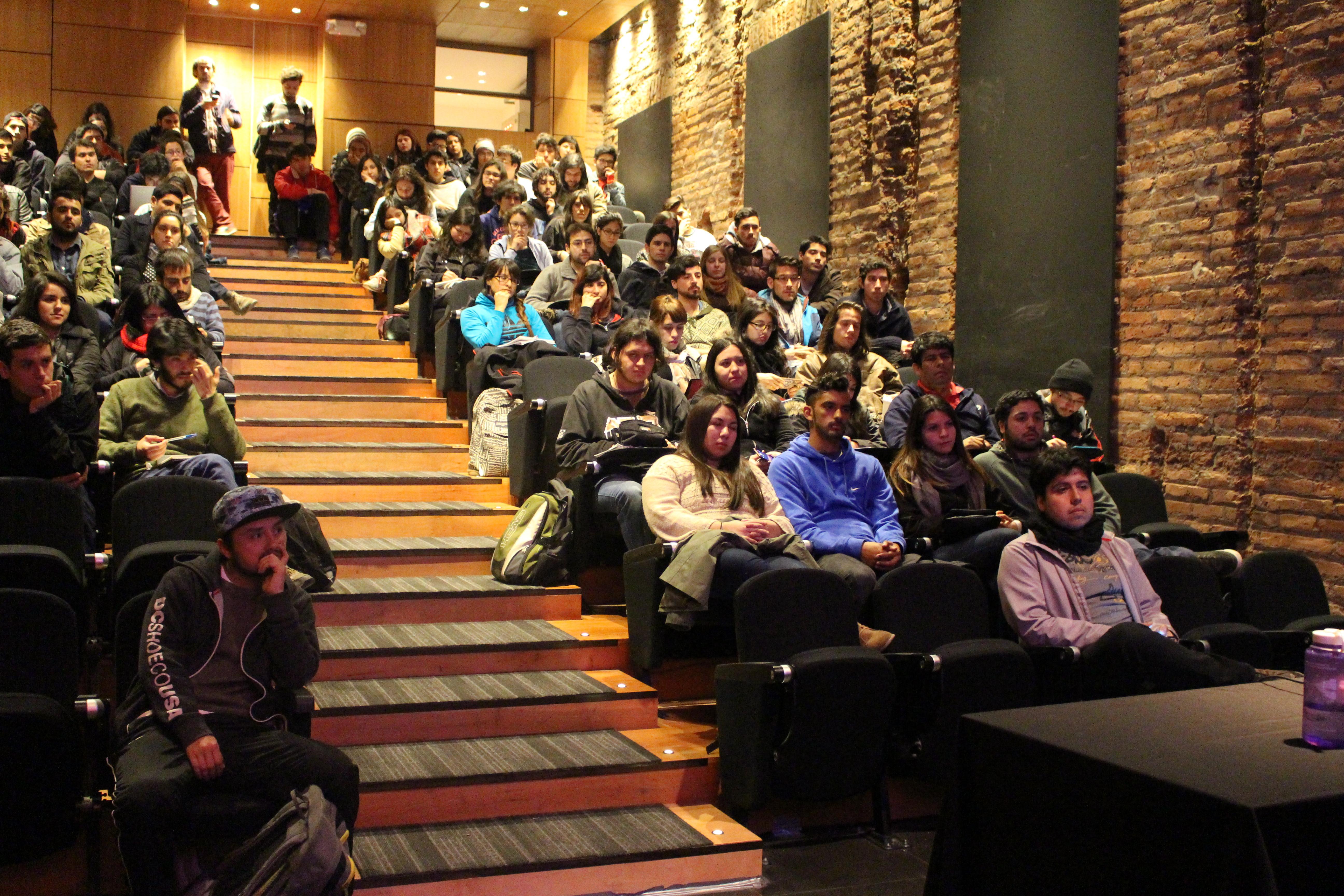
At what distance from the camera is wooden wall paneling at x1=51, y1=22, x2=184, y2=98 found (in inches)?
462

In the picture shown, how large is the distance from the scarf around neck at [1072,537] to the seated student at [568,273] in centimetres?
335

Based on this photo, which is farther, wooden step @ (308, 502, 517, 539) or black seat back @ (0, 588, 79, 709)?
wooden step @ (308, 502, 517, 539)

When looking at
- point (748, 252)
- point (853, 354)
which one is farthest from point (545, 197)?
point (853, 354)

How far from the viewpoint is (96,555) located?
11.5ft

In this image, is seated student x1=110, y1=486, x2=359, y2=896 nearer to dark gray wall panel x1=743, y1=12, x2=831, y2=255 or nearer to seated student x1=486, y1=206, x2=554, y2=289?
seated student x1=486, y1=206, x2=554, y2=289

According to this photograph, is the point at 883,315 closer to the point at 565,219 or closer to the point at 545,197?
the point at 565,219

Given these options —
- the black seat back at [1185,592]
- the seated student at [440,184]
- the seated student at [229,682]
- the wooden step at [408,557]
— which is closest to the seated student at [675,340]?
the wooden step at [408,557]

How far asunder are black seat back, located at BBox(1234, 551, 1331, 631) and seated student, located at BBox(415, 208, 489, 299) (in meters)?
4.49

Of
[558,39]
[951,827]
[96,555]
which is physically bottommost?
[951,827]

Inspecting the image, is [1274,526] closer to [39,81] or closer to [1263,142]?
[1263,142]

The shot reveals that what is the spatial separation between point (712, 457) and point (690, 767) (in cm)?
103

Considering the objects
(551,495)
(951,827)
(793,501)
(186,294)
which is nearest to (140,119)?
(186,294)

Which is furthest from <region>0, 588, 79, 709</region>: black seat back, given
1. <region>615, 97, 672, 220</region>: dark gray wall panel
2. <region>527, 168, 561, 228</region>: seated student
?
<region>615, 97, 672, 220</region>: dark gray wall panel

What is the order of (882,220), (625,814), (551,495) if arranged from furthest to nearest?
1. (882,220)
2. (551,495)
3. (625,814)
